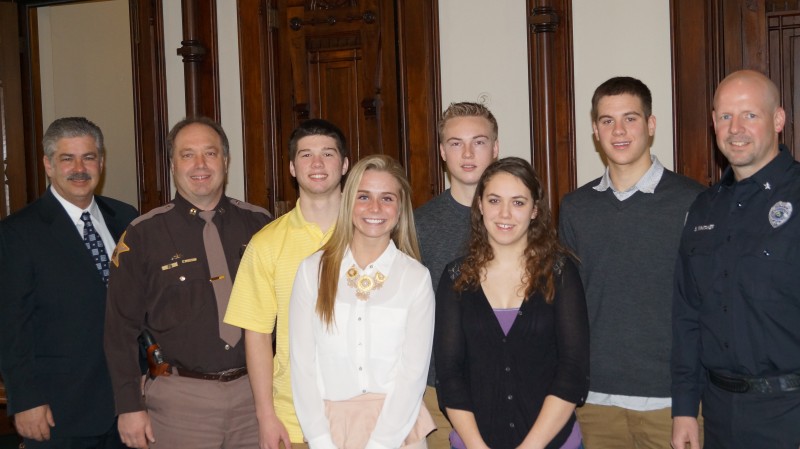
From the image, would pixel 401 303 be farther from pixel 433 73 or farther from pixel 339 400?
pixel 433 73

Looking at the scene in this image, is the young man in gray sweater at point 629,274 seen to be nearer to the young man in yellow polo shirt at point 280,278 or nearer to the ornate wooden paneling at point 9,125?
the young man in yellow polo shirt at point 280,278

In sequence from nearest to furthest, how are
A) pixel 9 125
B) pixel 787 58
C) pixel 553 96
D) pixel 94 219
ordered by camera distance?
pixel 94 219, pixel 787 58, pixel 553 96, pixel 9 125

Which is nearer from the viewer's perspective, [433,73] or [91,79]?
[433,73]

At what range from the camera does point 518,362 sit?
8.15 ft

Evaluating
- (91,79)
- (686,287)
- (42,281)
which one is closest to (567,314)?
(686,287)

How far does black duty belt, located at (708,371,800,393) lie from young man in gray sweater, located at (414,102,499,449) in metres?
0.96

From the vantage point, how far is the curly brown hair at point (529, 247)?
2.53 metres

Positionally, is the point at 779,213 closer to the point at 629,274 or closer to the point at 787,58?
the point at 629,274

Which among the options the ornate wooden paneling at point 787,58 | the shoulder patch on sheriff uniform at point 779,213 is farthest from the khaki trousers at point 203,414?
the ornate wooden paneling at point 787,58

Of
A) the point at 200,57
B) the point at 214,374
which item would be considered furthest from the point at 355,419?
the point at 200,57

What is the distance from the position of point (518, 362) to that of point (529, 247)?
1.23ft

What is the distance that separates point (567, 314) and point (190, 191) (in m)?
1.50

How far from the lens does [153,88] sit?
5328 mm

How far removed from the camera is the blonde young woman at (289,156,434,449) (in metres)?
2.55
